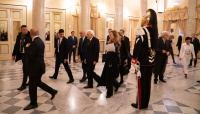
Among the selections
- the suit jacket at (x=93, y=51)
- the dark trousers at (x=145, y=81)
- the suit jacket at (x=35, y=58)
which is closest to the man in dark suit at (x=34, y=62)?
the suit jacket at (x=35, y=58)

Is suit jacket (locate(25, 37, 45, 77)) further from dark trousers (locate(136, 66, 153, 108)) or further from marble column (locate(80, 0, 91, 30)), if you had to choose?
marble column (locate(80, 0, 91, 30))

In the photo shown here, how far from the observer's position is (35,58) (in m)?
4.03

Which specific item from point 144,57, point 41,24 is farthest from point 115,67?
point 41,24

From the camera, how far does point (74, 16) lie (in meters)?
13.9

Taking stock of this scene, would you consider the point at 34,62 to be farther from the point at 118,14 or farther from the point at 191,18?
the point at 191,18

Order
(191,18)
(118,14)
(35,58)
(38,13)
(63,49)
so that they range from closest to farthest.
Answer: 1. (35,58)
2. (63,49)
3. (38,13)
4. (118,14)
5. (191,18)

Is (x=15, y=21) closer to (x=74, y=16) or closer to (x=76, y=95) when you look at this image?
(x=74, y=16)

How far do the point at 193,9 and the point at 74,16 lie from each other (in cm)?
882

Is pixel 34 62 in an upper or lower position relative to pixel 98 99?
upper

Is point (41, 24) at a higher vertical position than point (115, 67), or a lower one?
higher

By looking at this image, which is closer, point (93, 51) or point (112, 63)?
point (112, 63)

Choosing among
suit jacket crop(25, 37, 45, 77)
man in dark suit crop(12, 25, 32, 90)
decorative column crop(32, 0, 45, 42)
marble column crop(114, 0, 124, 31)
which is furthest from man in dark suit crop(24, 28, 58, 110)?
marble column crop(114, 0, 124, 31)

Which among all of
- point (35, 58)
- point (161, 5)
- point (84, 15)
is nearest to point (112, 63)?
point (35, 58)

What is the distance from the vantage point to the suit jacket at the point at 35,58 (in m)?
3.95
